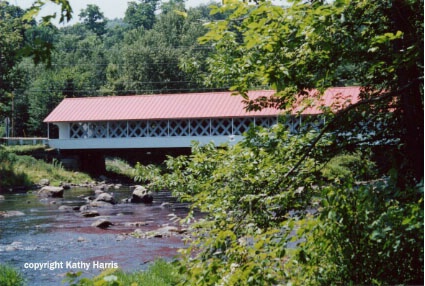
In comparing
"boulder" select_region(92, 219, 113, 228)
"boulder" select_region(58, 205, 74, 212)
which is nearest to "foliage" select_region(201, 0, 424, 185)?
"boulder" select_region(92, 219, 113, 228)

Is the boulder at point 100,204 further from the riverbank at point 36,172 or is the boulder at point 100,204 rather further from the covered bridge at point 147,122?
the covered bridge at point 147,122

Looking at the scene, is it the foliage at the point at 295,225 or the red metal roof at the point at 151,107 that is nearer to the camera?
the foliage at the point at 295,225

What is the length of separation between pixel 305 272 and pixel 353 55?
156 cm

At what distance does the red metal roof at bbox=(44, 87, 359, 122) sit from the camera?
28312 mm

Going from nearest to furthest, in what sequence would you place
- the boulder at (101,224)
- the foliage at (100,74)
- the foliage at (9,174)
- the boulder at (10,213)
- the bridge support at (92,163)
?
the boulder at (101,224), the boulder at (10,213), the foliage at (9,174), the foliage at (100,74), the bridge support at (92,163)

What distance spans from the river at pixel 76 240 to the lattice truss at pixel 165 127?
31.6 feet

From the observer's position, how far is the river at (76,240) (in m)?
9.55

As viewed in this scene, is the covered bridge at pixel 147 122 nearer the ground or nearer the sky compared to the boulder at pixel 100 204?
nearer the sky

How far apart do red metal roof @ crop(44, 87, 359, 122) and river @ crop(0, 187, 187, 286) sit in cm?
941

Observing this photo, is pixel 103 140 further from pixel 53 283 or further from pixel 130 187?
pixel 53 283

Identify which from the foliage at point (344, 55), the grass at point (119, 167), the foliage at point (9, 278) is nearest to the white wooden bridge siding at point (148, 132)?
the grass at point (119, 167)

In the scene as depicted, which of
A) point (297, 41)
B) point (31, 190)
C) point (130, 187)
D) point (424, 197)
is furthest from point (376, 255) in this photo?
point (130, 187)

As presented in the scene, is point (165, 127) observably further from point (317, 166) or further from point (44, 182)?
point (317, 166)

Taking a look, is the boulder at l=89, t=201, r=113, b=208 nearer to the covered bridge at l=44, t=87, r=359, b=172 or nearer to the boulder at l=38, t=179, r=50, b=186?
the boulder at l=38, t=179, r=50, b=186
